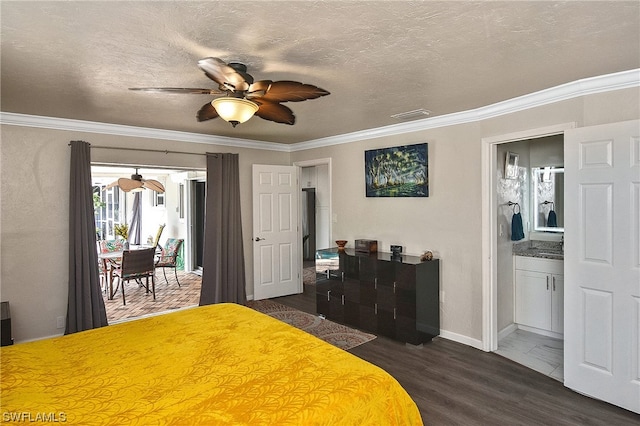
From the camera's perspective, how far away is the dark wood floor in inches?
97.4

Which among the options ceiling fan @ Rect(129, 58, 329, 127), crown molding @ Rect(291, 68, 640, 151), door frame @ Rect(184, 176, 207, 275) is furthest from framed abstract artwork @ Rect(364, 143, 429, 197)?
door frame @ Rect(184, 176, 207, 275)

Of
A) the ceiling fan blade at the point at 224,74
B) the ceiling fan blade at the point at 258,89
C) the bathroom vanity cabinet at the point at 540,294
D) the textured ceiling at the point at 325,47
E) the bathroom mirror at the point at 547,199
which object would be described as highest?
the textured ceiling at the point at 325,47

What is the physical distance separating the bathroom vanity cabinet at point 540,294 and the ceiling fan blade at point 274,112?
126 inches

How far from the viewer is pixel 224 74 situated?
200 centimetres

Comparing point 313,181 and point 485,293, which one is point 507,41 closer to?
point 485,293

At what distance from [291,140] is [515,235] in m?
3.27

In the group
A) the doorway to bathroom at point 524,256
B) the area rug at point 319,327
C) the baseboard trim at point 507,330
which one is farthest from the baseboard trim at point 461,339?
the area rug at point 319,327

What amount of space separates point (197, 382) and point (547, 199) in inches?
174

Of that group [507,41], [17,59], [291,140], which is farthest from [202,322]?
[291,140]

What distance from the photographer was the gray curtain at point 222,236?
4.93 metres

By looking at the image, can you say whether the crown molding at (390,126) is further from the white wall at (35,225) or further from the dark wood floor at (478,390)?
the dark wood floor at (478,390)

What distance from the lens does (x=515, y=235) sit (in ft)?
13.5

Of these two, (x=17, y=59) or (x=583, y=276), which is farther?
(x=583, y=276)

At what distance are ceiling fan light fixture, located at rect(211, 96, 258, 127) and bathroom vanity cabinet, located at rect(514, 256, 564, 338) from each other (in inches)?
139
